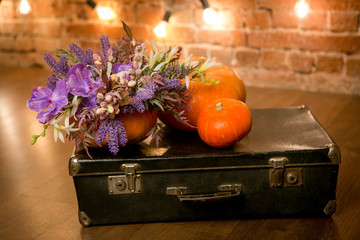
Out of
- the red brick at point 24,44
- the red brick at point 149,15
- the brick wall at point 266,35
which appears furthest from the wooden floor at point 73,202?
the red brick at point 24,44

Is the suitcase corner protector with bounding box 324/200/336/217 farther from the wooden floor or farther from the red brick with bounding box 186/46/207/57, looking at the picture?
the red brick with bounding box 186/46/207/57

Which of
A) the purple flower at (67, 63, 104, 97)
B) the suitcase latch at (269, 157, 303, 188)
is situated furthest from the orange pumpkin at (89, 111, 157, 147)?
the suitcase latch at (269, 157, 303, 188)

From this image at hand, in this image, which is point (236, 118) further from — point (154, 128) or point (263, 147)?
point (154, 128)

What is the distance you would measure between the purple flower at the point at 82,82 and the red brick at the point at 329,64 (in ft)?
5.03

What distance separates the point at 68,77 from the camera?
1062 millimetres

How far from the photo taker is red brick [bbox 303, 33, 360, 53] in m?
2.17

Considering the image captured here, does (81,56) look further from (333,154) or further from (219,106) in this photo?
(333,154)

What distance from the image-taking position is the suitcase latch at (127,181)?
1.12m

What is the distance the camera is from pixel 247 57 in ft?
8.09

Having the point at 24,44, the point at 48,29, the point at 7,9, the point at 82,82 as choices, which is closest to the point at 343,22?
the point at 82,82

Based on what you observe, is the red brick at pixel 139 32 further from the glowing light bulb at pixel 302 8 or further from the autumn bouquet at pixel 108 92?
the autumn bouquet at pixel 108 92

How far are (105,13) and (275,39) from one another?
108cm

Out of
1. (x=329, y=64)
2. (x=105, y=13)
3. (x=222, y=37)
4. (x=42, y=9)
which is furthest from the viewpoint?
(x=42, y=9)

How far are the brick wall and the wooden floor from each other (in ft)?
0.88
